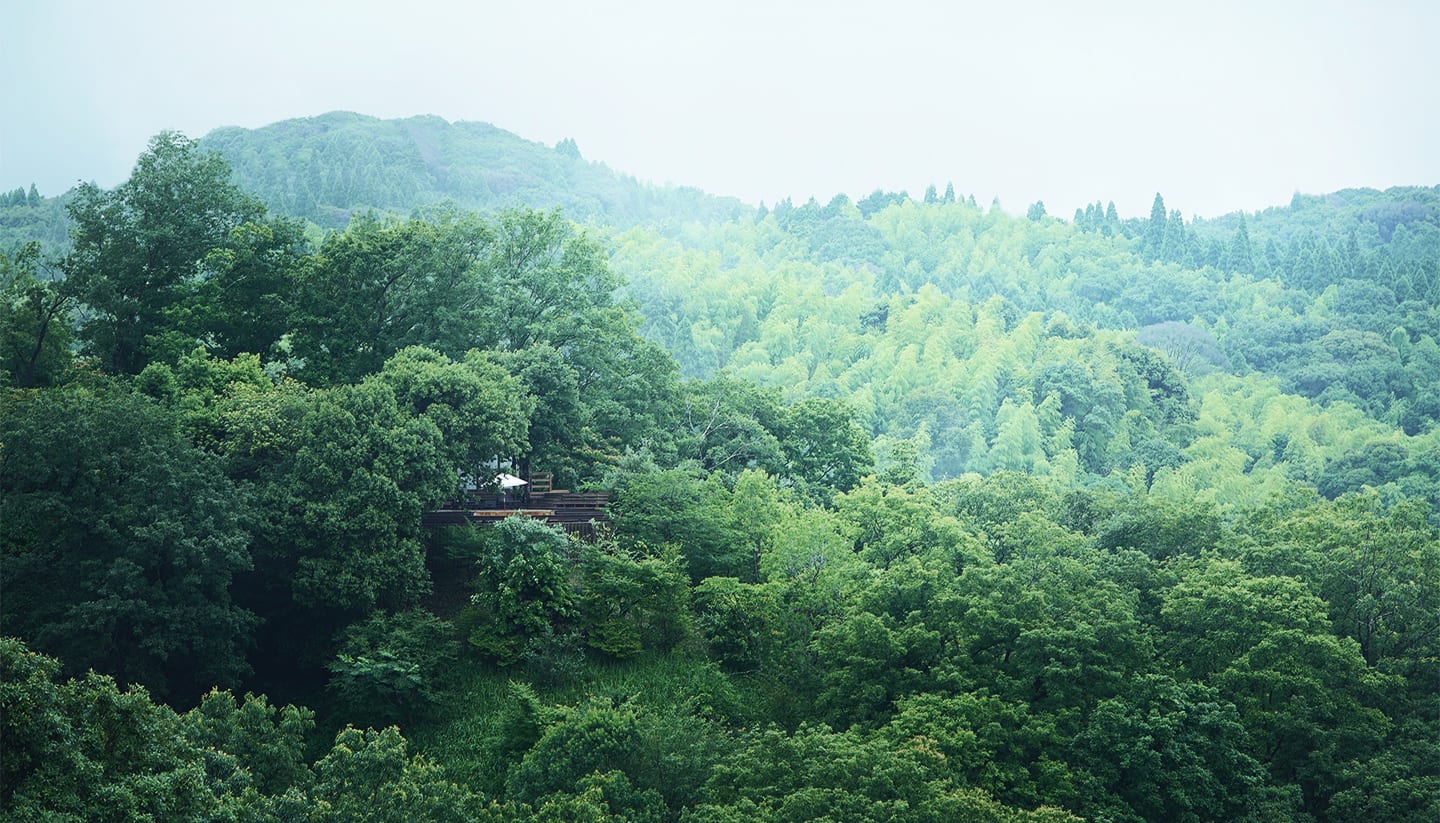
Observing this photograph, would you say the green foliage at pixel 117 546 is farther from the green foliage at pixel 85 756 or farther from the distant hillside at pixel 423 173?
the distant hillside at pixel 423 173

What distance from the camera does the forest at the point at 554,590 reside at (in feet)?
66.2

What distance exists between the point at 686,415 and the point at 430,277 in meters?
8.42

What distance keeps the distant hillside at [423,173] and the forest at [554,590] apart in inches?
3351

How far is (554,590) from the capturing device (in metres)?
26.7

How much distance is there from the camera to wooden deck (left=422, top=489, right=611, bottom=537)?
99.9 feet

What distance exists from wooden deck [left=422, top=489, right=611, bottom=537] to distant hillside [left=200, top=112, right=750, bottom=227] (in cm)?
9031

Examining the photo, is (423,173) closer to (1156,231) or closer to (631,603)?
(1156,231)

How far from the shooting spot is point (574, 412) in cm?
3381

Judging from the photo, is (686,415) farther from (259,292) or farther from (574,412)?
(259,292)

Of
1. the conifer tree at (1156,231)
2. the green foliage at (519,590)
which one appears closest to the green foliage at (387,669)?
the green foliage at (519,590)

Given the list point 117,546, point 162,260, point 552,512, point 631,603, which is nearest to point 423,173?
point 162,260

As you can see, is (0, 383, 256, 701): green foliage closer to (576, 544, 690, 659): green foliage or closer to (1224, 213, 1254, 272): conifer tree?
(576, 544, 690, 659): green foliage

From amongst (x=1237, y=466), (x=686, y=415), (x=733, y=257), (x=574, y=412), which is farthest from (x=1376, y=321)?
(x=574, y=412)

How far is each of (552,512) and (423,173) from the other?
5392 inches
